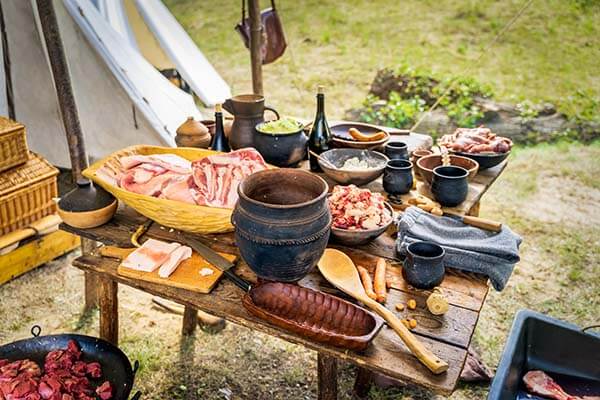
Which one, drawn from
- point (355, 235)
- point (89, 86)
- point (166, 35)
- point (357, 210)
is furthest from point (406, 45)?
point (355, 235)

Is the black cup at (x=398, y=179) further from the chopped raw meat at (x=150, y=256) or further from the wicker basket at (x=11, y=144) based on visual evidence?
the wicker basket at (x=11, y=144)

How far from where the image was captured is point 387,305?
171 centimetres

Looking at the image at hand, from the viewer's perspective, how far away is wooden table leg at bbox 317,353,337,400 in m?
1.81

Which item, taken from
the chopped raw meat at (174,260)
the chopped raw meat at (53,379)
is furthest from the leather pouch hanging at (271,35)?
the chopped raw meat at (53,379)

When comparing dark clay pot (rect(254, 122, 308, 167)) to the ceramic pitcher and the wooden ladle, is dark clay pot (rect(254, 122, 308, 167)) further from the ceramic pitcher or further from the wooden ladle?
the wooden ladle

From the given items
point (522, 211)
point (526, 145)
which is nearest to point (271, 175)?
point (522, 211)

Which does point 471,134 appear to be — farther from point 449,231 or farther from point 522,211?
point 522,211

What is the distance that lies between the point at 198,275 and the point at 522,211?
3.74 meters

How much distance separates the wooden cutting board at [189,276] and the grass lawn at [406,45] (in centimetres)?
572

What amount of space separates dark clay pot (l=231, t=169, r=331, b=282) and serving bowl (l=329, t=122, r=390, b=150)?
3.28 ft

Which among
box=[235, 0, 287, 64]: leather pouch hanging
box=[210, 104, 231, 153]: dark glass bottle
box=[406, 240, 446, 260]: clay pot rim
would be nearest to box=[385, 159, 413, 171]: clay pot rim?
box=[406, 240, 446, 260]: clay pot rim

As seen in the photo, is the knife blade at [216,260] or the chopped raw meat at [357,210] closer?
the knife blade at [216,260]

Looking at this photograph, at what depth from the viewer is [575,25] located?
945 centimetres

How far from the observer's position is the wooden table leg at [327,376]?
1.81m
